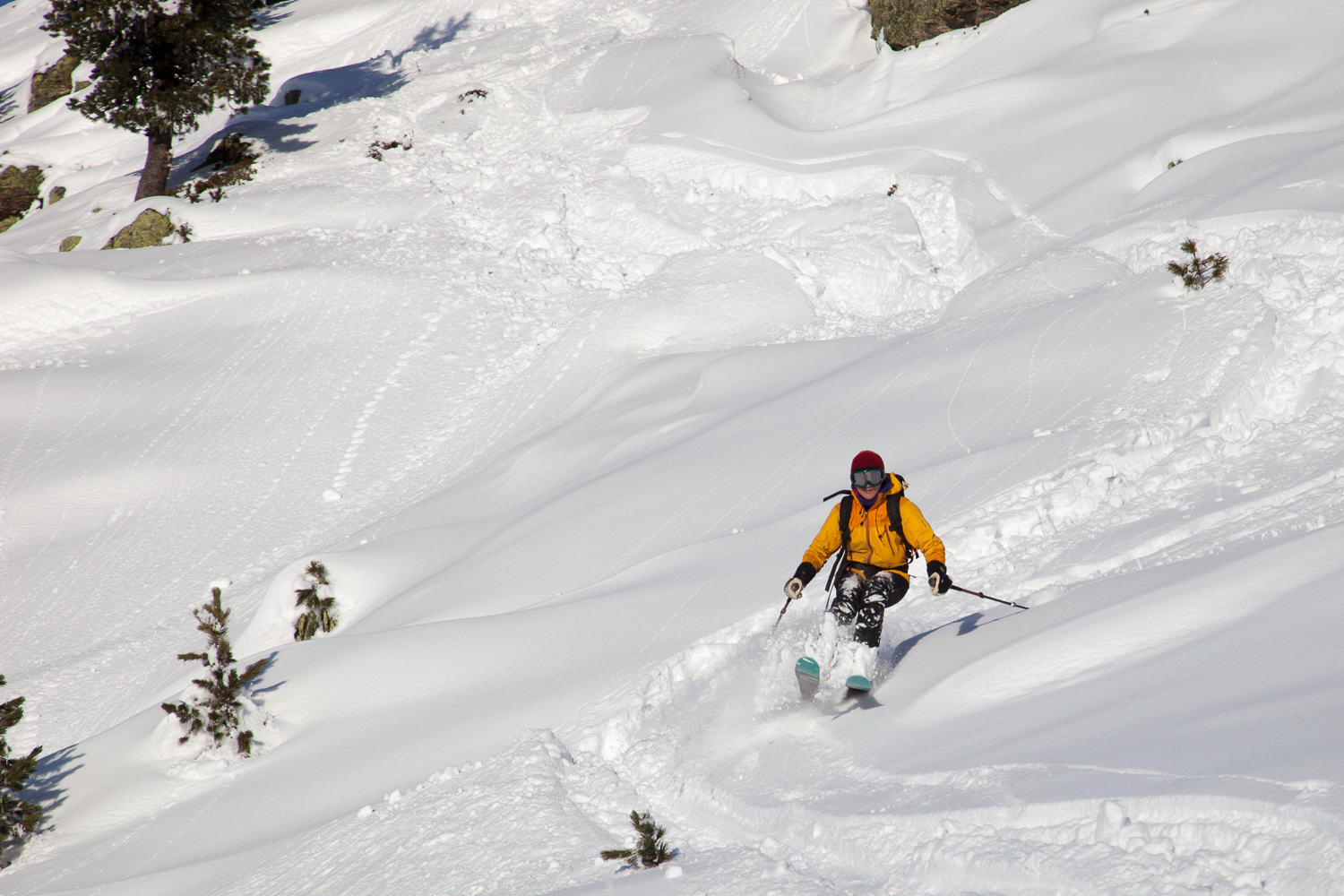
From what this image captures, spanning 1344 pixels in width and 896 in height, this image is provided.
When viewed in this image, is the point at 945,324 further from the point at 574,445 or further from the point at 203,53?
the point at 203,53

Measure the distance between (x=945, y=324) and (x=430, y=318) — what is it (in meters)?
9.11

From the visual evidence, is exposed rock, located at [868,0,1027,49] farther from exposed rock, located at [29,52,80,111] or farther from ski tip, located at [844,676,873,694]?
exposed rock, located at [29,52,80,111]

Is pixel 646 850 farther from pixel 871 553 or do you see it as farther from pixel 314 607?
pixel 314 607

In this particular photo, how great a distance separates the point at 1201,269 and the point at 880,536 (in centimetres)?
618

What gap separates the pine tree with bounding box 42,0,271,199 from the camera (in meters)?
18.9

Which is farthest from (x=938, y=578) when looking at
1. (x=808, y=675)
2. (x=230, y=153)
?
(x=230, y=153)

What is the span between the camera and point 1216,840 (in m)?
3.48

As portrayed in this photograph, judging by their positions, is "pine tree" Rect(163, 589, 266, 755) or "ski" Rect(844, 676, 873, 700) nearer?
"ski" Rect(844, 676, 873, 700)

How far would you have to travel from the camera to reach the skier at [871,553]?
595 cm

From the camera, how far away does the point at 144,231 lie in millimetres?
18297

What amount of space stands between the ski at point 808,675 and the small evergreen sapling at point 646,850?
4.51ft

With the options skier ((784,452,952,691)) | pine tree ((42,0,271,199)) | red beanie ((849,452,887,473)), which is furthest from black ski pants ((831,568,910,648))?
pine tree ((42,0,271,199))

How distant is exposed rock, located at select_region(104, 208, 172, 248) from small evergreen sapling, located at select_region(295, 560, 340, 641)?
11894 millimetres

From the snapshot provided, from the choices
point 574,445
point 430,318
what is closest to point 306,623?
point 574,445
